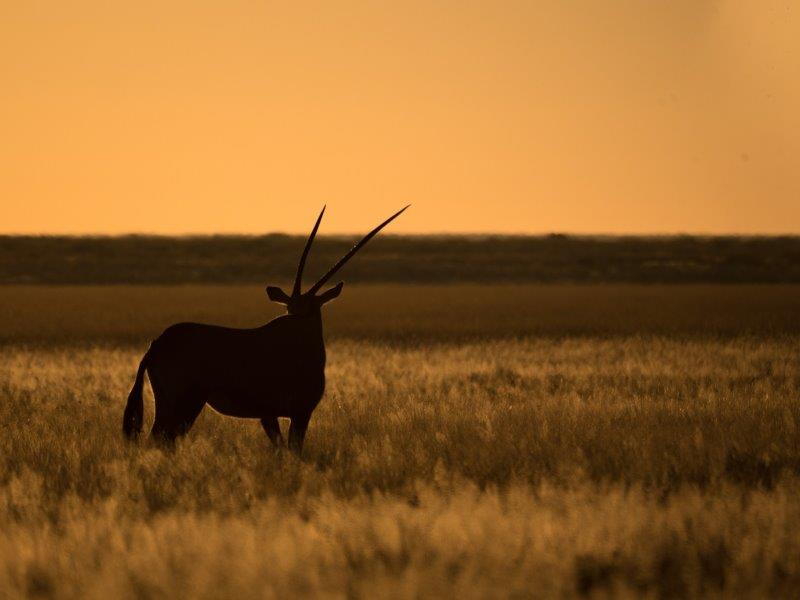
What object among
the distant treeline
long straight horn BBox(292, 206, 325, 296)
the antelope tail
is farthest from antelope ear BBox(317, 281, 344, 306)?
the distant treeline

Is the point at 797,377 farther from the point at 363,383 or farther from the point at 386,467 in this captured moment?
the point at 386,467

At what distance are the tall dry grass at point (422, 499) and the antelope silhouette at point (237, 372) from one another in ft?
1.10

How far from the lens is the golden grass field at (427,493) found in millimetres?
6035

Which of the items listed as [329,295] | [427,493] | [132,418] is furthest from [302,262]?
[427,493]

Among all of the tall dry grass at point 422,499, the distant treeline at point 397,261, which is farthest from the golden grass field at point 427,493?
the distant treeline at point 397,261

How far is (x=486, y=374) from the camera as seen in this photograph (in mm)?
19562

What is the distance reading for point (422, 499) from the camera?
307 inches

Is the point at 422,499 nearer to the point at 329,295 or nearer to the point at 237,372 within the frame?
the point at 237,372

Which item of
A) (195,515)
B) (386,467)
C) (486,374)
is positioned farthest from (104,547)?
(486,374)

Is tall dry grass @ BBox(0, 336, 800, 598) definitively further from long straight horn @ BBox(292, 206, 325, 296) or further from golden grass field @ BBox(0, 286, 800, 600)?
long straight horn @ BBox(292, 206, 325, 296)

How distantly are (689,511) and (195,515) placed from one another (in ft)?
9.44

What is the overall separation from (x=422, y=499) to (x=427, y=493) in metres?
0.06

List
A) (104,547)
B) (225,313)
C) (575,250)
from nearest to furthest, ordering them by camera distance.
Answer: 1. (104,547)
2. (225,313)
3. (575,250)

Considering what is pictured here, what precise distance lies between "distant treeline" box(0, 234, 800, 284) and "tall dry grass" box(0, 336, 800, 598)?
8433 cm
